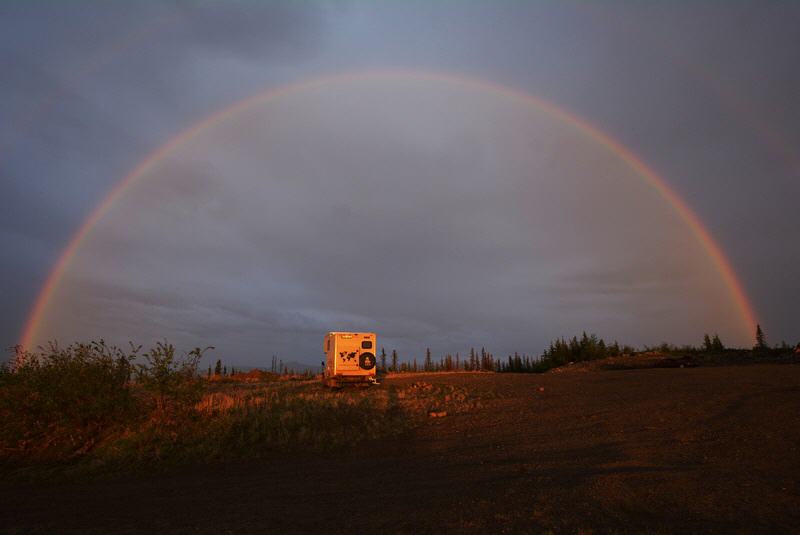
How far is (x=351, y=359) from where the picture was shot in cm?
3133

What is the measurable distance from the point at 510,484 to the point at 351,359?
73.0ft

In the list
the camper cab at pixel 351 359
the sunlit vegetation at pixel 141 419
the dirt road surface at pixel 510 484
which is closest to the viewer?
the dirt road surface at pixel 510 484

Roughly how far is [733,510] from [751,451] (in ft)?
12.4

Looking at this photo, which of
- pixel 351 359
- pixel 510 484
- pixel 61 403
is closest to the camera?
pixel 510 484

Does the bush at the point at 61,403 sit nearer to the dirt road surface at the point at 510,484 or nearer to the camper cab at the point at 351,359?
the dirt road surface at the point at 510,484

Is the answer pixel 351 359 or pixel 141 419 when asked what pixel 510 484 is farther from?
pixel 351 359

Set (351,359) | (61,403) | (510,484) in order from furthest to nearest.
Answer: (351,359)
(61,403)
(510,484)

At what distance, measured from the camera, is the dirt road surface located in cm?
779

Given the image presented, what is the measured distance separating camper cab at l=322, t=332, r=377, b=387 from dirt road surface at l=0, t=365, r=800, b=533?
14.1 meters

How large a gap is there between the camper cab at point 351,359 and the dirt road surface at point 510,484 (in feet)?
46.1

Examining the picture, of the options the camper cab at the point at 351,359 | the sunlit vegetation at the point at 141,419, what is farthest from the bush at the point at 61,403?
the camper cab at the point at 351,359

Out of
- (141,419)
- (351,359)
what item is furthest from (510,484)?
(351,359)

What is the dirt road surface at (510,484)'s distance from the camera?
7793mm

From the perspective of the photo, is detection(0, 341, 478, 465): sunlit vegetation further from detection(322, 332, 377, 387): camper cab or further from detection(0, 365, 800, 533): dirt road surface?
detection(322, 332, 377, 387): camper cab
